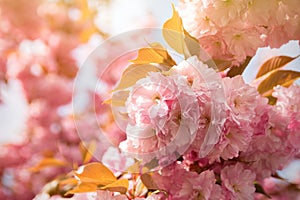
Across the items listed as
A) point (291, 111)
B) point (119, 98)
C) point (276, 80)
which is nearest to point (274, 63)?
point (276, 80)

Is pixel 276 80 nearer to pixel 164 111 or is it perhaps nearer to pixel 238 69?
pixel 238 69

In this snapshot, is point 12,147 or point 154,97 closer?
point 154,97

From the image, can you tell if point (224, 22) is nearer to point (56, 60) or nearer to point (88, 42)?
point (88, 42)

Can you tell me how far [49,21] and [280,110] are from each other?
4.65ft

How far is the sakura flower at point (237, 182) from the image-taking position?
0.77m

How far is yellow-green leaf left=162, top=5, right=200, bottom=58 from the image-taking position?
75 cm

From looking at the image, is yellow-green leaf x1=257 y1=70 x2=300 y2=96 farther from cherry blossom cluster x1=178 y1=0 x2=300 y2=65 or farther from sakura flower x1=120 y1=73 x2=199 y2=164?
sakura flower x1=120 y1=73 x2=199 y2=164

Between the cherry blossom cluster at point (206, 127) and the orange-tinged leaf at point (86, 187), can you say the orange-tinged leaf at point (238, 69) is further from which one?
the orange-tinged leaf at point (86, 187)

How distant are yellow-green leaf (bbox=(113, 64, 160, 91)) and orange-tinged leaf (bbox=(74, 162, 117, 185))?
14cm

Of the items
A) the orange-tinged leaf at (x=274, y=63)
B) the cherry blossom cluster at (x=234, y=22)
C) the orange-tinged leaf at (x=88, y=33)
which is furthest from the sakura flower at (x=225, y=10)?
the orange-tinged leaf at (x=88, y=33)

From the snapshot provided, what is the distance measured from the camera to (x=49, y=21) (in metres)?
2.04

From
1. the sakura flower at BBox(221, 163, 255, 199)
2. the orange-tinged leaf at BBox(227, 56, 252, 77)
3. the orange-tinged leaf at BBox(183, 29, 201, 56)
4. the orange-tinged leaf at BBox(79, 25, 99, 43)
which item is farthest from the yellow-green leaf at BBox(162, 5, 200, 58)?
the orange-tinged leaf at BBox(79, 25, 99, 43)

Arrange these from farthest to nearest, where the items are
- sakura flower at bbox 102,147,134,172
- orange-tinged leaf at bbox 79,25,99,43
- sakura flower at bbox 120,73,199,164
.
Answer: orange-tinged leaf at bbox 79,25,99,43, sakura flower at bbox 102,147,134,172, sakura flower at bbox 120,73,199,164

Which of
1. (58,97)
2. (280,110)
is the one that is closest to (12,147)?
(58,97)
